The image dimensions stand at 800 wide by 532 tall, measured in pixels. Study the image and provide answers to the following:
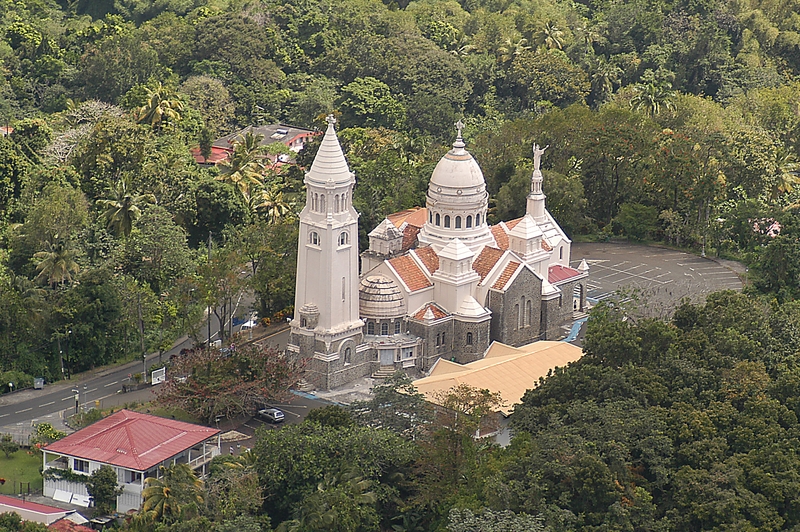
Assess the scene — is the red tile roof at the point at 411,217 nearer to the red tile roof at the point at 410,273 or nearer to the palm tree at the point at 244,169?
the red tile roof at the point at 410,273

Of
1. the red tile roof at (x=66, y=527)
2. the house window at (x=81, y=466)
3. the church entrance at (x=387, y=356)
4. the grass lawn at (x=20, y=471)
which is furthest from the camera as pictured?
the church entrance at (x=387, y=356)

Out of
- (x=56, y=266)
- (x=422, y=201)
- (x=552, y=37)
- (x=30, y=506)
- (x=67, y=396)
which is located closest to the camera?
(x=30, y=506)

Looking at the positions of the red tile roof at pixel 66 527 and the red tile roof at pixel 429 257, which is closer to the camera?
the red tile roof at pixel 66 527

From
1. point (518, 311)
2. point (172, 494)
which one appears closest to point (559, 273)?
point (518, 311)

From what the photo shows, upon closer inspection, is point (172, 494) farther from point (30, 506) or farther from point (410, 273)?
point (410, 273)

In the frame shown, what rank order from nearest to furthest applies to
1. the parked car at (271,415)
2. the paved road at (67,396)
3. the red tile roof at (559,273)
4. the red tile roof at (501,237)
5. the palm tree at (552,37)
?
the parked car at (271,415) → the paved road at (67,396) → the red tile roof at (501,237) → the red tile roof at (559,273) → the palm tree at (552,37)

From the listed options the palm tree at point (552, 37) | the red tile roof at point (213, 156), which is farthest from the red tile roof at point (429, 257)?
the palm tree at point (552, 37)

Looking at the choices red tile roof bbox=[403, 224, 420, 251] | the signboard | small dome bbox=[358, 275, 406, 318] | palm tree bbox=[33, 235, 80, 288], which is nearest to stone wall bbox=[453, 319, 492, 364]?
small dome bbox=[358, 275, 406, 318]

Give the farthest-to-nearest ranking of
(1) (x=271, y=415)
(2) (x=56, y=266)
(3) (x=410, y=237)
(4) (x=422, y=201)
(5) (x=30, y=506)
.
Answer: (4) (x=422, y=201)
(3) (x=410, y=237)
(2) (x=56, y=266)
(1) (x=271, y=415)
(5) (x=30, y=506)

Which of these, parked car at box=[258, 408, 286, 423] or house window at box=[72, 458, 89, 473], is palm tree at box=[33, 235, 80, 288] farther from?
house window at box=[72, 458, 89, 473]
